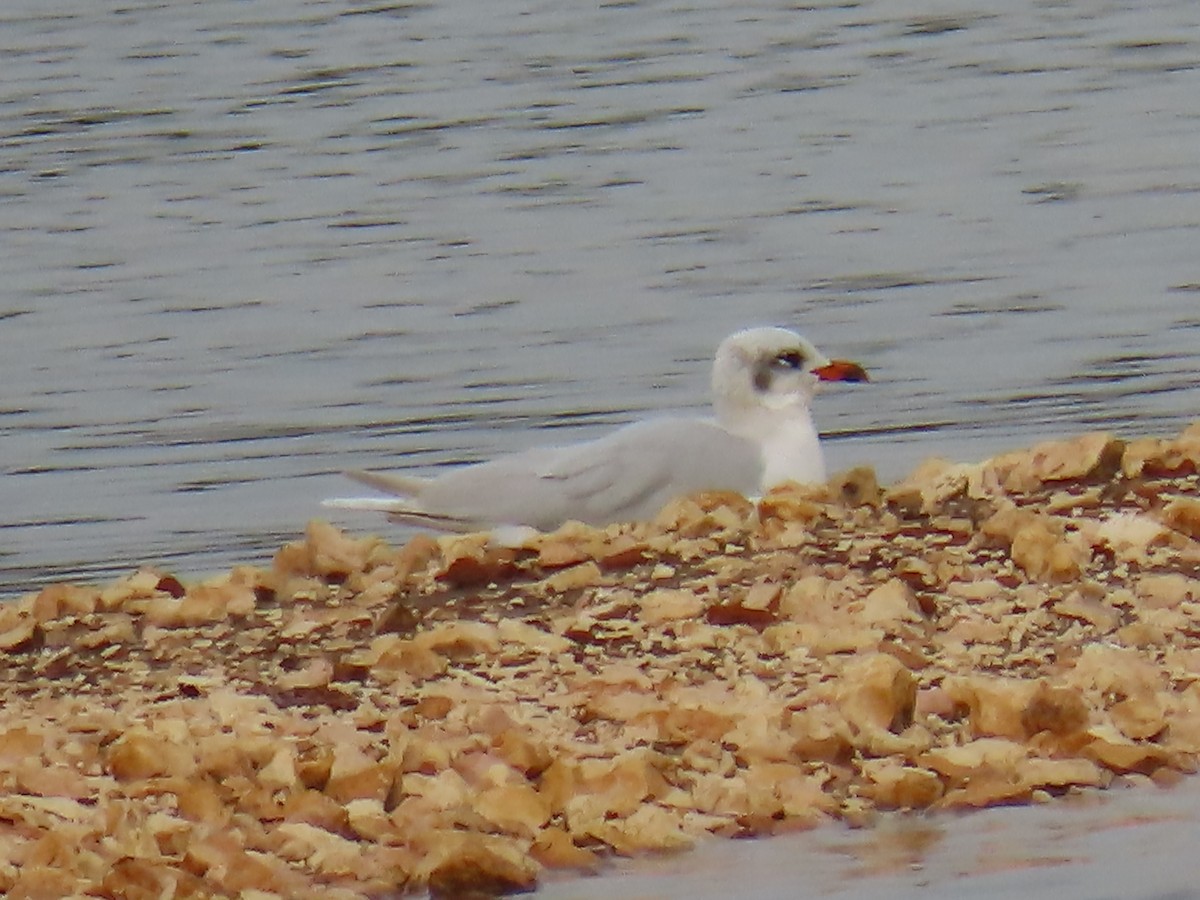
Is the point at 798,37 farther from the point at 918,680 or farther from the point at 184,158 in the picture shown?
the point at 918,680

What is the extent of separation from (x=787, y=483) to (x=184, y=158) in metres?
12.4

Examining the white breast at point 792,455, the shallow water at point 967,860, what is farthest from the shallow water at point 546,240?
the white breast at point 792,455

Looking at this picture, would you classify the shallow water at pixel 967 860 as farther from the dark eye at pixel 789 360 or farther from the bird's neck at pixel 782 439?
the dark eye at pixel 789 360

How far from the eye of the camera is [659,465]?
8.66 m

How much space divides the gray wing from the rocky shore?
0.61 metres

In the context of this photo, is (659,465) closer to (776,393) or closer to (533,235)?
(776,393)

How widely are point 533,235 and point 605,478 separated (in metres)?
8.33

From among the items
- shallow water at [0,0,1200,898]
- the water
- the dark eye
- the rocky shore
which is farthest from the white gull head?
shallow water at [0,0,1200,898]

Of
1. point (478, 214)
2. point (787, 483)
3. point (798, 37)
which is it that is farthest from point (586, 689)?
point (798, 37)

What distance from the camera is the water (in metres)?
12.2

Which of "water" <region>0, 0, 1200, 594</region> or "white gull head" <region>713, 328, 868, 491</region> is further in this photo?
"water" <region>0, 0, 1200, 594</region>

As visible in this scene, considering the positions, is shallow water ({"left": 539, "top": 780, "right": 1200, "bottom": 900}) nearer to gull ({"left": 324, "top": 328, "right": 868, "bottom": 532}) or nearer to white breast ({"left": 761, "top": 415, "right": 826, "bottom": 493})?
gull ({"left": 324, "top": 328, "right": 868, "bottom": 532})

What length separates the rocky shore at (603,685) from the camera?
18.0ft

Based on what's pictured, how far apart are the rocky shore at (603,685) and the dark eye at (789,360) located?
1373mm
